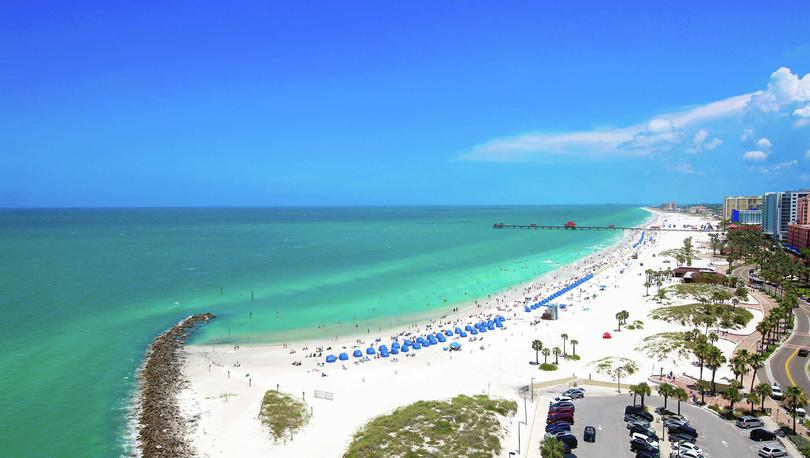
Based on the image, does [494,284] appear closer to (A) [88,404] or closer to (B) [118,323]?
(B) [118,323]

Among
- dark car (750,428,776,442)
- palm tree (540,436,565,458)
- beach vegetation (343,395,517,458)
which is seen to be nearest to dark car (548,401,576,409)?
beach vegetation (343,395,517,458)

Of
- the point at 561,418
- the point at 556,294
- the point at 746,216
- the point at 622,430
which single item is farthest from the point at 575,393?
the point at 746,216

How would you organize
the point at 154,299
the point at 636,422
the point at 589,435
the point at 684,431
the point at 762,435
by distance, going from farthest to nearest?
the point at 154,299 → the point at 636,422 → the point at 684,431 → the point at 589,435 → the point at 762,435

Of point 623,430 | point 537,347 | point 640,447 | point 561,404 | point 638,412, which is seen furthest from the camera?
point 537,347

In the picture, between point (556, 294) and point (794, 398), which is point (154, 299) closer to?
point (556, 294)

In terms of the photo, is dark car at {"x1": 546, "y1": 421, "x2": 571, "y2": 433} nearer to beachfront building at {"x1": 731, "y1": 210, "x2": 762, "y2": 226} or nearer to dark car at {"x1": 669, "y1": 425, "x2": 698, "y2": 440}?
dark car at {"x1": 669, "y1": 425, "x2": 698, "y2": 440}

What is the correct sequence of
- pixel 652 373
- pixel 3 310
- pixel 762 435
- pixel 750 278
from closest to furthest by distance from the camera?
1. pixel 762 435
2. pixel 652 373
3. pixel 3 310
4. pixel 750 278

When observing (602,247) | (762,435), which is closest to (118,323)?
(762,435)
